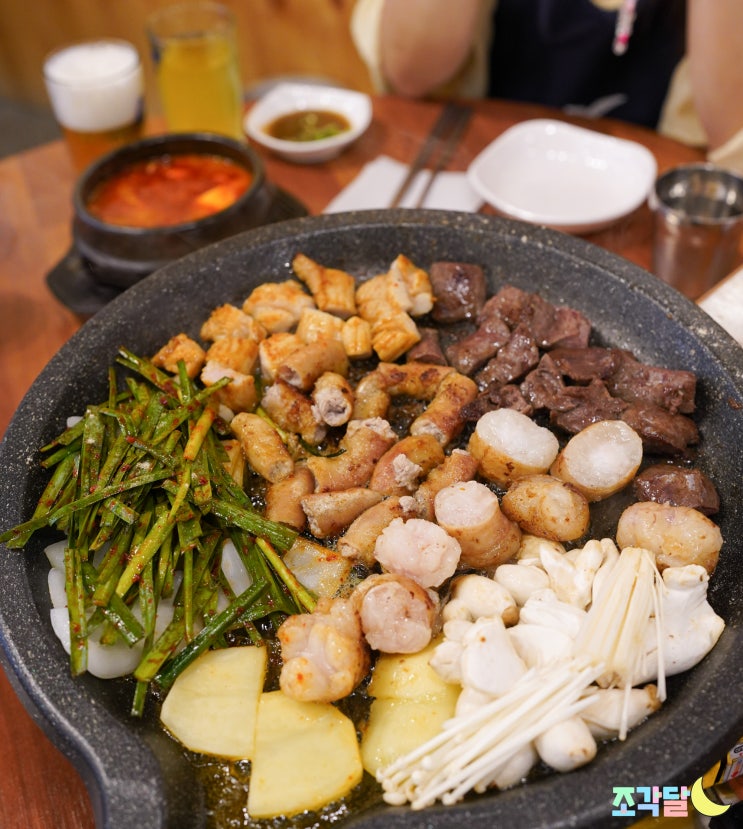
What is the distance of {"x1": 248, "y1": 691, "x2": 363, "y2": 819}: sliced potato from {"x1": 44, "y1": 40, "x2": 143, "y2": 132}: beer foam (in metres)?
2.77

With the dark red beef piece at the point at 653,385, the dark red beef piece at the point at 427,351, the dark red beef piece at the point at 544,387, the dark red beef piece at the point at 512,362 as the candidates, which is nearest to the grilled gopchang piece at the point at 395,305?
the dark red beef piece at the point at 427,351

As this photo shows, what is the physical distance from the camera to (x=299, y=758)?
1.67 m

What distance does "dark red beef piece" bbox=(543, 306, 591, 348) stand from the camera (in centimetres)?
246

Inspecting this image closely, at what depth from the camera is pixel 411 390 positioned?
240 centimetres

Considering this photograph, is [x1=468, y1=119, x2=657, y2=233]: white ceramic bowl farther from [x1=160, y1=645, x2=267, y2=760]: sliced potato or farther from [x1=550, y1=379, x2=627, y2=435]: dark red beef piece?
[x1=160, y1=645, x2=267, y2=760]: sliced potato

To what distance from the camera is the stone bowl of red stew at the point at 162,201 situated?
9.52ft

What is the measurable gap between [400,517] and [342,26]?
480 cm

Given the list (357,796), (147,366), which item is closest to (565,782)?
(357,796)

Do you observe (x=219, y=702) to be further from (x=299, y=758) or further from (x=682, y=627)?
(x=682, y=627)

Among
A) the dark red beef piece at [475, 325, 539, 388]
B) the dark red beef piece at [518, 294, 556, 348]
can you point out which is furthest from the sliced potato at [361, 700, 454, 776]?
the dark red beef piece at [518, 294, 556, 348]

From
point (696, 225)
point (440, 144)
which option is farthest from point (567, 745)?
point (440, 144)

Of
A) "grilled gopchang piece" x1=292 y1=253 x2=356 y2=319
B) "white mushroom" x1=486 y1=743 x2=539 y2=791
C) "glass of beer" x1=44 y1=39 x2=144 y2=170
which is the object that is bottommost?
"white mushroom" x1=486 y1=743 x2=539 y2=791

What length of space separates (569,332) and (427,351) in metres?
0.44

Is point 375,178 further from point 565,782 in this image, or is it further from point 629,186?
point 565,782
